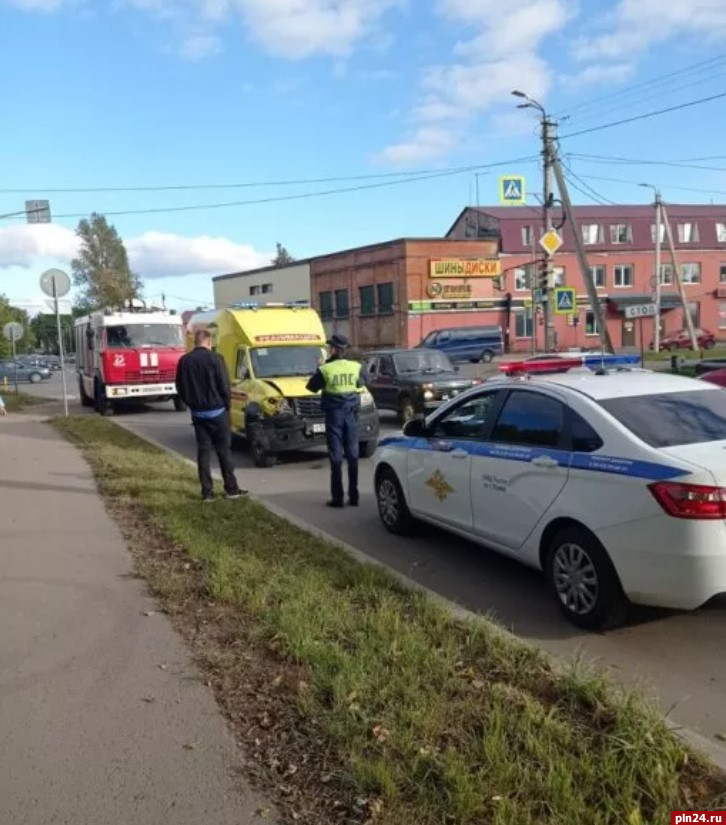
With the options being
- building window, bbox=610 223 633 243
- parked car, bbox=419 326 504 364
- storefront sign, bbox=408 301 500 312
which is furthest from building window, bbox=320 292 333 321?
building window, bbox=610 223 633 243

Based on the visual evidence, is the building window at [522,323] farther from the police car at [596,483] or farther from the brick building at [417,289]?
the police car at [596,483]

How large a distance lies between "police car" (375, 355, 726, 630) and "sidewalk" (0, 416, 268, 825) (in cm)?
238

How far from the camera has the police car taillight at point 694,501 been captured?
4.20 meters

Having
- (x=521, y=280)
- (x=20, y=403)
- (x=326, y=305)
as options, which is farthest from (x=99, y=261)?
(x=20, y=403)

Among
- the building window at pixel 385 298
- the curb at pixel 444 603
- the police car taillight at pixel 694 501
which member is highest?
the building window at pixel 385 298

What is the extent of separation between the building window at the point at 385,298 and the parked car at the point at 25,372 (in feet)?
77.9

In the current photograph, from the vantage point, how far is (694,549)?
13.8 ft

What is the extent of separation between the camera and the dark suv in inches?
650

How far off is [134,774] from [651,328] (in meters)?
62.3

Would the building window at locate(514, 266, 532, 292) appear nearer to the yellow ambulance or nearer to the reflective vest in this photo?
the yellow ambulance

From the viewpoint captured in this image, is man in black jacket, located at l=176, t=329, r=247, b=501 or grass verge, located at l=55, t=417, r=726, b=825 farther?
man in black jacket, located at l=176, t=329, r=247, b=501

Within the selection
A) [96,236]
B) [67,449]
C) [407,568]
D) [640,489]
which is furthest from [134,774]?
[96,236]

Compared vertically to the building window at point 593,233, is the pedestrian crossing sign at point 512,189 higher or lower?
lower

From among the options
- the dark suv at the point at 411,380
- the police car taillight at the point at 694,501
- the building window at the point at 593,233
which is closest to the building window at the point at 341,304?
the building window at the point at 593,233
